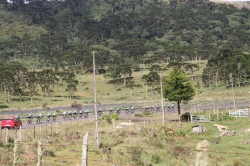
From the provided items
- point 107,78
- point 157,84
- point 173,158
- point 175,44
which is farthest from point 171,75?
point 175,44

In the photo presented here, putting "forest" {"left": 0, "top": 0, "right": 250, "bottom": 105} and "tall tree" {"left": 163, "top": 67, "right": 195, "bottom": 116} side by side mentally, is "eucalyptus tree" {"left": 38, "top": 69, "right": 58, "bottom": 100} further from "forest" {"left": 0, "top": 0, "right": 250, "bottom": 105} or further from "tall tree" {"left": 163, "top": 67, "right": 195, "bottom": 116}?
"tall tree" {"left": 163, "top": 67, "right": 195, "bottom": 116}

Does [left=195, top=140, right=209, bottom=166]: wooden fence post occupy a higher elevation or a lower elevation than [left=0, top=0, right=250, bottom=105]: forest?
lower

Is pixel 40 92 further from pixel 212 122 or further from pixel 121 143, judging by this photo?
pixel 121 143

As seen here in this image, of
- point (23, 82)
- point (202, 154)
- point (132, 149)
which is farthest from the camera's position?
point (23, 82)

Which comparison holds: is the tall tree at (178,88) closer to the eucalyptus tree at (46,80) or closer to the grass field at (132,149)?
the grass field at (132,149)

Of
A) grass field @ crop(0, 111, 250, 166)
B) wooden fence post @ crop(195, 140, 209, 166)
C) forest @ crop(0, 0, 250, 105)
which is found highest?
forest @ crop(0, 0, 250, 105)

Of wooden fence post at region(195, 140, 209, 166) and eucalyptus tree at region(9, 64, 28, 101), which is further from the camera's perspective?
eucalyptus tree at region(9, 64, 28, 101)

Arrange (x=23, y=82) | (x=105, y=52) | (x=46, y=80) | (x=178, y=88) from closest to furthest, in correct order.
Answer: (x=178, y=88) → (x=46, y=80) → (x=23, y=82) → (x=105, y=52)

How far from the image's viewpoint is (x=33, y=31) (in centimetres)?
17712

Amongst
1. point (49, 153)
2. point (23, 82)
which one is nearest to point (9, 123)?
point (49, 153)

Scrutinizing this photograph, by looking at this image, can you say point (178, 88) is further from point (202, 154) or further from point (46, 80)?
point (46, 80)

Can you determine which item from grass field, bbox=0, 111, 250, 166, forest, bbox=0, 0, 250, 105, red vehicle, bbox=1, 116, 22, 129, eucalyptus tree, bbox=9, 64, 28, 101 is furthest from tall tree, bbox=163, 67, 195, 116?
eucalyptus tree, bbox=9, 64, 28, 101

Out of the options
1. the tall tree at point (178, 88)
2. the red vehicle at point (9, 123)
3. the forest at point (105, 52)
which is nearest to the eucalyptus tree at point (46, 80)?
the forest at point (105, 52)

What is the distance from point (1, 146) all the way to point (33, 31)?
540ft
